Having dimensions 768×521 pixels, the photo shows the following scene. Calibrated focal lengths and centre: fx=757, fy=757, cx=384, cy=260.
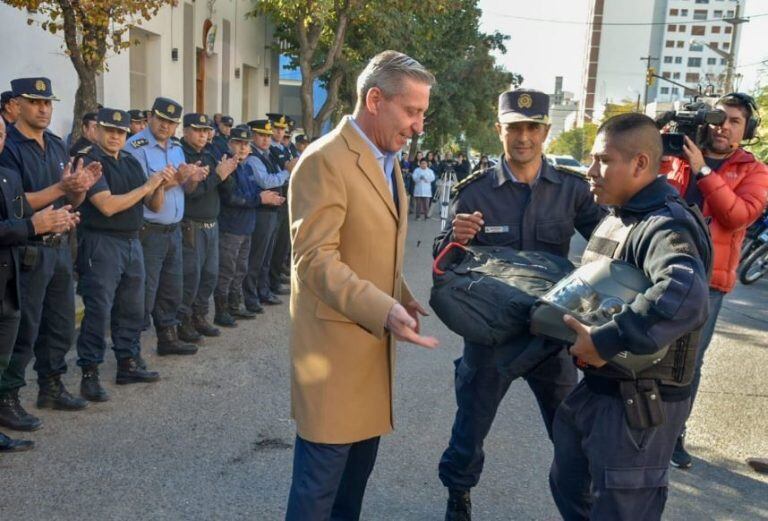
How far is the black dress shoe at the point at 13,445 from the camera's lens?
4.31 m

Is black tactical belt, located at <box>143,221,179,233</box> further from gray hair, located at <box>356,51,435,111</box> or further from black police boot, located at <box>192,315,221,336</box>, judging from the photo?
gray hair, located at <box>356,51,435,111</box>

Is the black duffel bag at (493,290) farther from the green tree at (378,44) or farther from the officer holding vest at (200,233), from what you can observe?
the green tree at (378,44)

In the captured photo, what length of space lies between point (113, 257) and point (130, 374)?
0.94m

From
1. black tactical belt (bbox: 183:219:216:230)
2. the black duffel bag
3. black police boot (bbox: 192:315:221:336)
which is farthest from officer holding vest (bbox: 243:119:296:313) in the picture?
the black duffel bag

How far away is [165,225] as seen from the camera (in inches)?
245

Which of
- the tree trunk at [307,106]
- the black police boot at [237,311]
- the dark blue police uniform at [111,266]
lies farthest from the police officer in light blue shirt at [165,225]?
the tree trunk at [307,106]

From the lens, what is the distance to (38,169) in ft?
15.8

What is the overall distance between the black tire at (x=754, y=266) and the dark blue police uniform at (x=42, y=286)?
386 inches

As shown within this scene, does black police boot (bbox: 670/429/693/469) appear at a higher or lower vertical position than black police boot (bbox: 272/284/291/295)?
higher

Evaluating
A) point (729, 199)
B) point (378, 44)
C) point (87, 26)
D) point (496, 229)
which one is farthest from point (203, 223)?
point (378, 44)

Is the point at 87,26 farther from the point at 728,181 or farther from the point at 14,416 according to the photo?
the point at 728,181

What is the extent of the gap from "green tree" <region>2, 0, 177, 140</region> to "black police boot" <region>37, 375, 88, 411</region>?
4640mm

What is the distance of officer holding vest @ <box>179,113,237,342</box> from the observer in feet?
22.3

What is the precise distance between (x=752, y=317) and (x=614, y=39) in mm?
133663
